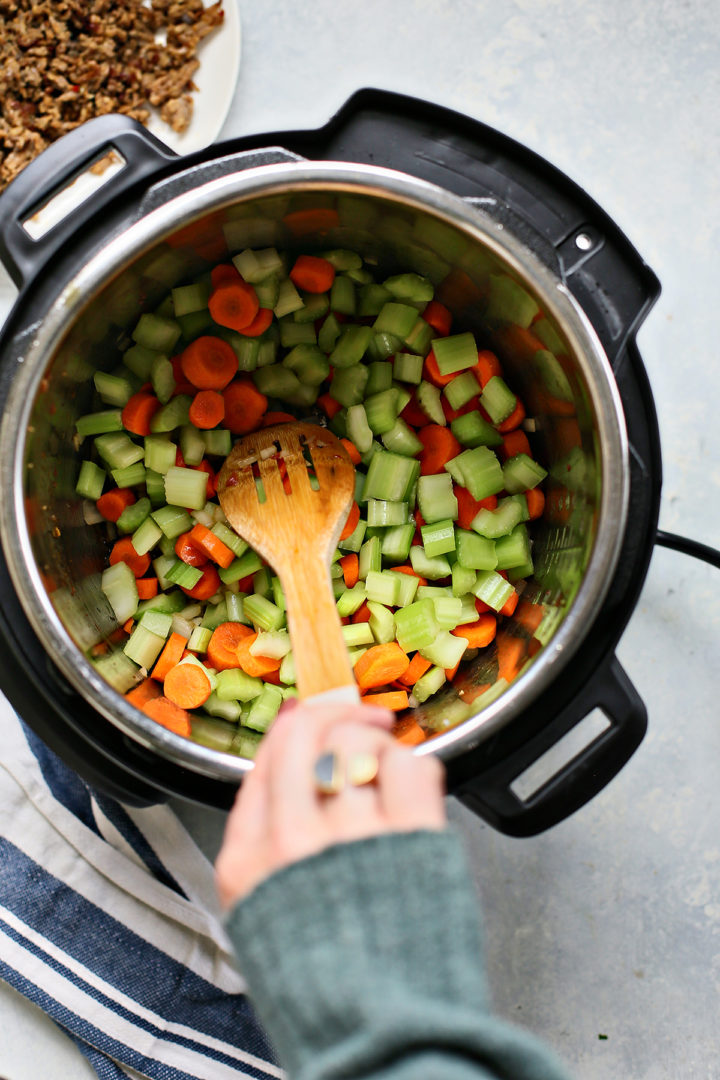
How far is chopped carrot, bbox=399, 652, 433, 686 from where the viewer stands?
102 centimetres

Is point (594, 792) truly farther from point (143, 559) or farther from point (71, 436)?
point (71, 436)

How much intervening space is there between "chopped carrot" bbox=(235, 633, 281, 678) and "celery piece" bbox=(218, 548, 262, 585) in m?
0.09

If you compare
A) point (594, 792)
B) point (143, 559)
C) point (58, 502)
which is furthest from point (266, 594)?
point (594, 792)

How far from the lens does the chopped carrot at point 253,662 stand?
1.02 meters

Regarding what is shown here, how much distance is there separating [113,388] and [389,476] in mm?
362

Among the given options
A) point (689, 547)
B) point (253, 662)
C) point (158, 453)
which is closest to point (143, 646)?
point (253, 662)

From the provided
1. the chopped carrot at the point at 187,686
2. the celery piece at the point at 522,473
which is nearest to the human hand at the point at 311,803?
the chopped carrot at the point at 187,686

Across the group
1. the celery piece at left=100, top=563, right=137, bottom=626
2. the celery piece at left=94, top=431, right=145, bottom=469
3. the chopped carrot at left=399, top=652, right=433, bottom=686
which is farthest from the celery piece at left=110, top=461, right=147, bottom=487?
the chopped carrot at left=399, top=652, right=433, bottom=686

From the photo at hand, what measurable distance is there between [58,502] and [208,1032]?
2.51ft

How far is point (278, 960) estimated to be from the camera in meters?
0.53

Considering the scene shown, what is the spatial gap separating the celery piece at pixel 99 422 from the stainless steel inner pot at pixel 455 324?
2 cm

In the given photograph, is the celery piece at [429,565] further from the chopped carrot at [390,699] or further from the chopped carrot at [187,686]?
the chopped carrot at [187,686]

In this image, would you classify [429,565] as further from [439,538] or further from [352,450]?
[352,450]

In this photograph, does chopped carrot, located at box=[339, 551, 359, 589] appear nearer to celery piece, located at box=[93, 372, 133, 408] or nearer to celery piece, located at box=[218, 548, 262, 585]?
celery piece, located at box=[218, 548, 262, 585]
